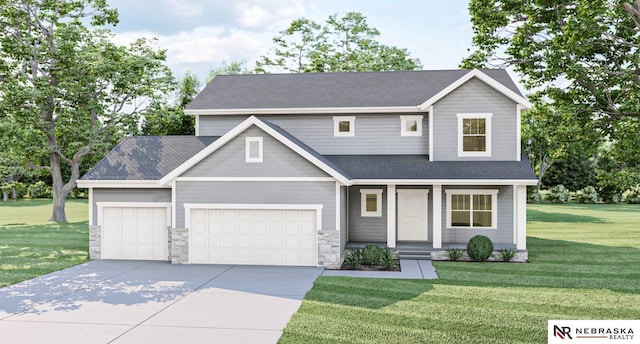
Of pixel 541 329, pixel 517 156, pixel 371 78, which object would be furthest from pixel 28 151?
pixel 541 329

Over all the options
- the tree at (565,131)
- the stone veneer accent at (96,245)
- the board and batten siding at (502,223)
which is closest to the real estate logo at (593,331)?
the board and batten siding at (502,223)

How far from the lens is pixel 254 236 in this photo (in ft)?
55.1

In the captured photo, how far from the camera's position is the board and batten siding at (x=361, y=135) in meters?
20.5

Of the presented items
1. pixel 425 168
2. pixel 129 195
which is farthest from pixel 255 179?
pixel 425 168

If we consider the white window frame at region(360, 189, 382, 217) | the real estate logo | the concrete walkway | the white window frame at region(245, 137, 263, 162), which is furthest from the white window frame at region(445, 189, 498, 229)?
the real estate logo

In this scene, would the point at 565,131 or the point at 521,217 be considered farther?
the point at 565,131

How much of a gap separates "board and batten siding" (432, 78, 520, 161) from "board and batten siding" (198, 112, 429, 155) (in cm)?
119

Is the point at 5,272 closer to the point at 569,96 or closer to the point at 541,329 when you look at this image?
the point at 541,329

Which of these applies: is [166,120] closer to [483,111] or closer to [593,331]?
[483,111]

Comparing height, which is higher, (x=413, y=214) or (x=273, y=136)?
(x=273, y=136)

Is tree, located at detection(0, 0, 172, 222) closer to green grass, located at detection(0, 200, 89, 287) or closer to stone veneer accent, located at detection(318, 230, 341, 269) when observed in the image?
green grass, located at detection(0, 200, 89, 287)

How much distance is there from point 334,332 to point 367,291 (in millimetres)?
3507

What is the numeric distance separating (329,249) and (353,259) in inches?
34.0

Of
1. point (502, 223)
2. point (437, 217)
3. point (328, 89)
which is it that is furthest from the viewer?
point (328, 89)
